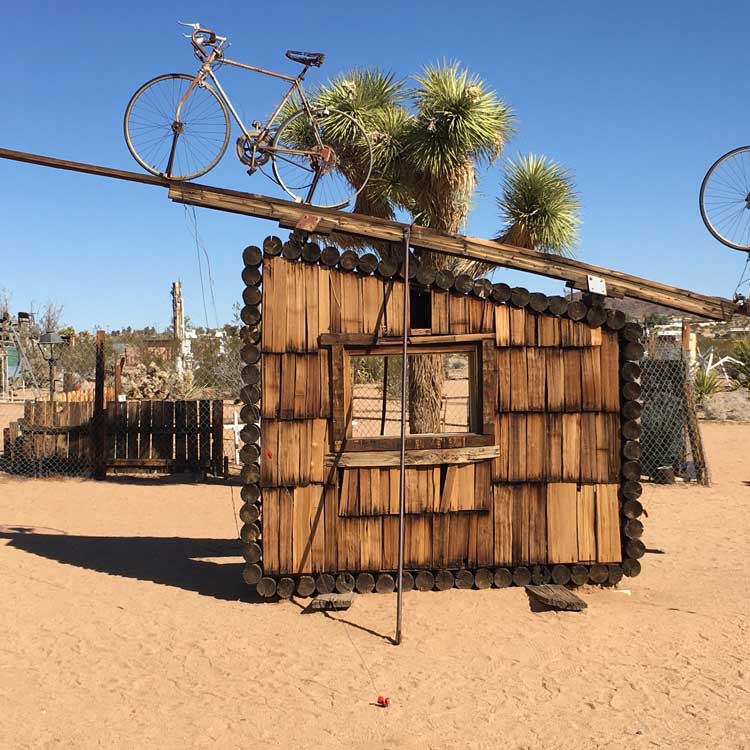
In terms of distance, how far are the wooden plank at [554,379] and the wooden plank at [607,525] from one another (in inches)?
33.6

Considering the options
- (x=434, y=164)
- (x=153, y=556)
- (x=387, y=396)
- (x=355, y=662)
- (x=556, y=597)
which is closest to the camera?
(x=355, y=662)

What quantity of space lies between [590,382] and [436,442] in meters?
1.52

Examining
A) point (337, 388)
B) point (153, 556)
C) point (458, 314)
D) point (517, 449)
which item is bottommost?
point (153, 556)

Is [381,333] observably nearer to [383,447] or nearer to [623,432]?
[383,447]

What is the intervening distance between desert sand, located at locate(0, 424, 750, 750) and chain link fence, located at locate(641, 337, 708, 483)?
399 cm

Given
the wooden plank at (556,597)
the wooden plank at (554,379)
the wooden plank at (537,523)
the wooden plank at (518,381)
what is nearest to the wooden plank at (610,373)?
the wooden plank at (554,379)

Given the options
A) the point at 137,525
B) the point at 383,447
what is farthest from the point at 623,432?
the point at 137,525

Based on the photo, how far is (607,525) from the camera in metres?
7.25

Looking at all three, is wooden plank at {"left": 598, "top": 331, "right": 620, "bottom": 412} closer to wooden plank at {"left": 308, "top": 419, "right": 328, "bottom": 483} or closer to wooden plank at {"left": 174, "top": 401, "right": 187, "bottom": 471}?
wooden plank at {"left": 308, "top": 419, "right": 328, "bottom": 483}

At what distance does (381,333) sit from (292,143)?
682 centimetres

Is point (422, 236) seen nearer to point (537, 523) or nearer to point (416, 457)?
point (416, 457)

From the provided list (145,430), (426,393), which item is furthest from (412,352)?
(145,430)

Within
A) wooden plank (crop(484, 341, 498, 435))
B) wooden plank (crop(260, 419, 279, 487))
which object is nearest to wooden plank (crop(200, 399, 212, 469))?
wooden plank (crop(260, 419, 279, 487))

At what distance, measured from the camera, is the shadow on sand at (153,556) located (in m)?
7.64
